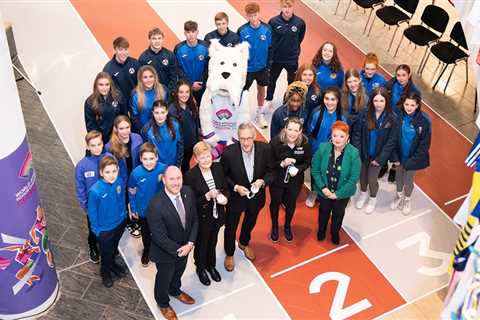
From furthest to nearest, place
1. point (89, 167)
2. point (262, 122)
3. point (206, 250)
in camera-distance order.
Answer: point (262, 122)
point (206, 250)
point (89, 167)

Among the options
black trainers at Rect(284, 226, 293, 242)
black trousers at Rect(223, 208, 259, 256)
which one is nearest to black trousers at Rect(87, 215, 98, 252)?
black trousers at Rect(223, 208, 259, 256)

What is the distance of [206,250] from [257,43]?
2.98 m

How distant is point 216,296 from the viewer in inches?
284

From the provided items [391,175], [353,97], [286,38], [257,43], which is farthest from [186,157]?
[391,175]

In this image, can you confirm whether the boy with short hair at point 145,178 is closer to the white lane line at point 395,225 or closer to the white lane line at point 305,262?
the white lane line at point 305,262

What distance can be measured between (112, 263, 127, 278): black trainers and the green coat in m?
2.30

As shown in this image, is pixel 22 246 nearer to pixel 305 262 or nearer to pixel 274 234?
pixel 274 234

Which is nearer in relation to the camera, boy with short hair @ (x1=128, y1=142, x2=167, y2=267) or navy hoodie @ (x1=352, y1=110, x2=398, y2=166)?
boy with short hair @ (x1=128, y1=142, x2=167, y2=267)

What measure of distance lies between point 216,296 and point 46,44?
5.53 metres

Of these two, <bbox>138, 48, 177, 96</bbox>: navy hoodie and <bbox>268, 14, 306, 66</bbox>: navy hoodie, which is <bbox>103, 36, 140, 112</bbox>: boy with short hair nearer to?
<bbox>138, 48, 177, 96</bbox>: navy hoodie

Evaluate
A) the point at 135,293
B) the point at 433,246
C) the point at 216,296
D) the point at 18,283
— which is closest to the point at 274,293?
the point at 216,296

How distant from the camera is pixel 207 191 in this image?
641cm

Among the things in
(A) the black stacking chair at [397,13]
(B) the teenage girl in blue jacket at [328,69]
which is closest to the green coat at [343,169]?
(B) the teenage girl in blue jacket at [328,69]

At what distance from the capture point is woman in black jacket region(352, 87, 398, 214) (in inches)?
298
